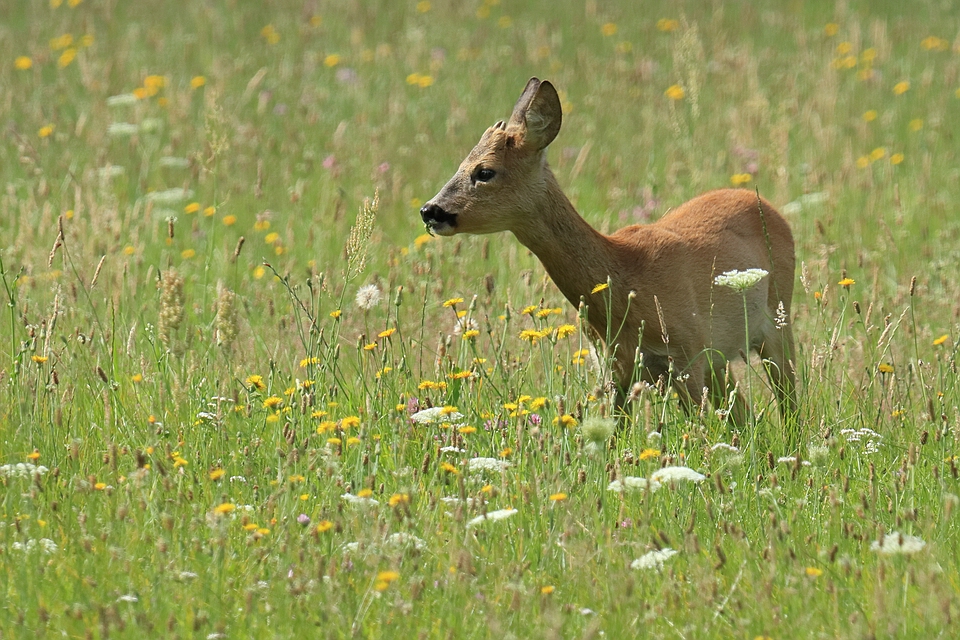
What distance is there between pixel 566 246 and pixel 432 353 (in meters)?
1.24

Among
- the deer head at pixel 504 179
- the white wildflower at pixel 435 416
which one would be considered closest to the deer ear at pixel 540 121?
the deer head at pixel 504 179

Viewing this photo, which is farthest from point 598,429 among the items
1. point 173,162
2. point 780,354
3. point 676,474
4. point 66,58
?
point 66,58

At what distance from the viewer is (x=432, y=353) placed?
6.44 metres

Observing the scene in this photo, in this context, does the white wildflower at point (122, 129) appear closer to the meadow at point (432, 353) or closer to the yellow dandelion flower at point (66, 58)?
the meadow at point (432, 353)

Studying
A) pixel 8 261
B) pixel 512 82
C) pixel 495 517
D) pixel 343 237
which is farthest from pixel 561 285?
pixel 512 82

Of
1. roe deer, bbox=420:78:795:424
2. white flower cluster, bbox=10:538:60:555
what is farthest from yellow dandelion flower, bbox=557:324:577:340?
white flower cluster, bbox=10:538:60:555

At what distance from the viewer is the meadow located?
349cm

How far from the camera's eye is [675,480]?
3.93 m

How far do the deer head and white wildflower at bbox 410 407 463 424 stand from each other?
0.96 metres

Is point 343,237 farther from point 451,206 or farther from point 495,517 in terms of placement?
point 495,517

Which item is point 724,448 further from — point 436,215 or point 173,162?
point 173,162

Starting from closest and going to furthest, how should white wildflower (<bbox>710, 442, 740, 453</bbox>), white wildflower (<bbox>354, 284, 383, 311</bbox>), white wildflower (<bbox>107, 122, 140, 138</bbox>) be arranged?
white wildflower (<bbox>710, 442, 740, 453</bbox>) < white wildflower (<bbox>354, 284, 383, 311</bbox>) < white wildflower (<bbox>107, 122, 140, 138</bbox>)

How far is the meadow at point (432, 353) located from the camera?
349cm

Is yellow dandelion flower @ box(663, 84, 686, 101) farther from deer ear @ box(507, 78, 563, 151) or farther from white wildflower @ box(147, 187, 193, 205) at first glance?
deer ear @ box(507, 78, 563, 151)
